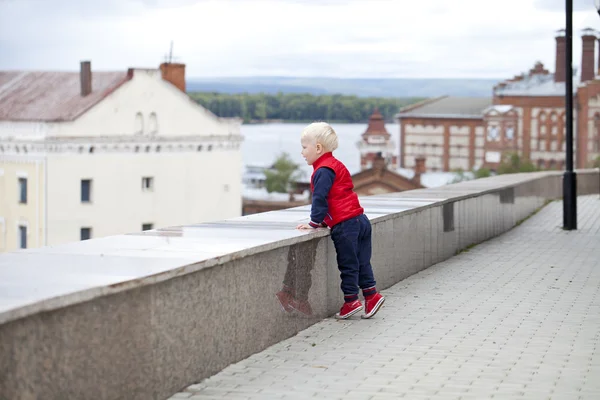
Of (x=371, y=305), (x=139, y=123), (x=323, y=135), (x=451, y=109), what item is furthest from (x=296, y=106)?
(x=323, y=135)

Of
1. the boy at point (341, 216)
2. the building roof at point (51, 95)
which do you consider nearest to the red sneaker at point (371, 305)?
the boy at point (341, 216)

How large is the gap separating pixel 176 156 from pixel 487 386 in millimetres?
100062

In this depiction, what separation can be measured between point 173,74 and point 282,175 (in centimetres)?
5100

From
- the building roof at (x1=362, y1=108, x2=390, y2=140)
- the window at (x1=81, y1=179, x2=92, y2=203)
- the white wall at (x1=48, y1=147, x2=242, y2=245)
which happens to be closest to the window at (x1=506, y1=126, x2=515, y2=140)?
the building roof at (x1=362, y1=108, x2=390, y2=140)

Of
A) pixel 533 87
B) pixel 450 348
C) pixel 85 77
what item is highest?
pixel 533 87

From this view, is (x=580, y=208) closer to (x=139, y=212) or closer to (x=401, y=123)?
(x=139, y=212)

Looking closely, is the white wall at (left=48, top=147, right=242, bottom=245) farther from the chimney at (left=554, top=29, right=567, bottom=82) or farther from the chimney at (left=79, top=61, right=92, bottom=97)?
the chimney at (left=554, top=29, right=567, bottom=82)

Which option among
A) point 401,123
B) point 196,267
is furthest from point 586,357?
point 401,123

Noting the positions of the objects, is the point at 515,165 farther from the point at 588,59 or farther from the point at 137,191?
the point at 137,191

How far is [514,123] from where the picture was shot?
14950 centimetres

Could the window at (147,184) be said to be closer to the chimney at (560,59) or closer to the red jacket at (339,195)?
the chimney at (560,59)

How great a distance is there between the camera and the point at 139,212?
10200cm

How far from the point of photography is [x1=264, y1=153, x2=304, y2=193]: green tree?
154000mm

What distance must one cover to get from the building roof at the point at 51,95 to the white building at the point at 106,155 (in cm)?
9
